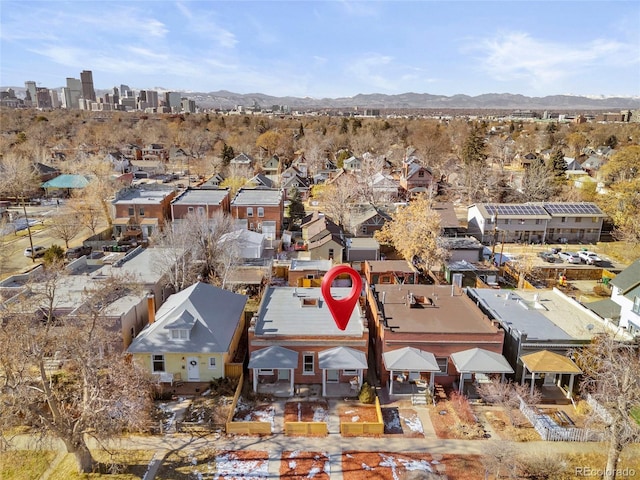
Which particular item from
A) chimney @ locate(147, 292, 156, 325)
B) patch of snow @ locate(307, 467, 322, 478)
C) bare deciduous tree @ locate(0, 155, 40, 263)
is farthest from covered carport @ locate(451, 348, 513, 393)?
bare deciduous tree @ locate(0, 155, 40, 263)

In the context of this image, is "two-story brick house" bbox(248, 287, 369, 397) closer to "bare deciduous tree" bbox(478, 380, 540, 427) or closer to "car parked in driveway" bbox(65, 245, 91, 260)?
"bare deciduous tree" bbox(478, 380, 540, 427)

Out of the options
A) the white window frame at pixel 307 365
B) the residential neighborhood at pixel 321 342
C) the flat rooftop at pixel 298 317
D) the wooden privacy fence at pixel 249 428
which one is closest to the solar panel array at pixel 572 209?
the residential neighborhood at pixel 321 342

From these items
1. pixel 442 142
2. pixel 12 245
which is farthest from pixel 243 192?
pixel 442 142

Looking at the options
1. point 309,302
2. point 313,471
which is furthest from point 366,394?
point 309,302

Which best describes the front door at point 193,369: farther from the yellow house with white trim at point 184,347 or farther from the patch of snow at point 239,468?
the patch of snow at point 239,468

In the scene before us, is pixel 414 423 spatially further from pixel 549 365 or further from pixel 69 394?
pixel 69 394

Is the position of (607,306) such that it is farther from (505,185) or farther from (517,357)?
(505,185)
